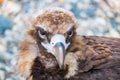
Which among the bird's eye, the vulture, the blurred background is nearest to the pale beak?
the vulture

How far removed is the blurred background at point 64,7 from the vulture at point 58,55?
129 centimetres

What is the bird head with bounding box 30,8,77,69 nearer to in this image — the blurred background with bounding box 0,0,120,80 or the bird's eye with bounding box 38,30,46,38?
the bird's eye with bounding box 38,30,46,38

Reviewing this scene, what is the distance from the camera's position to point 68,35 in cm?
474

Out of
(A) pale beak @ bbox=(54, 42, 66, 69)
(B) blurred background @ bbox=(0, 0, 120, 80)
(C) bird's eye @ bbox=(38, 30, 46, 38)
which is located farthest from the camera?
(B) blurred background @ bbox=(0, 0, 120, 80)

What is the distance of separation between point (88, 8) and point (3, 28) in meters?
0.87

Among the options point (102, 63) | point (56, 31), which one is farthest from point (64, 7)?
point (56, 31)

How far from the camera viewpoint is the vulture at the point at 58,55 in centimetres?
469

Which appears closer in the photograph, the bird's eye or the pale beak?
the pale beak

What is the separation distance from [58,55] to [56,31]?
171 millimetres

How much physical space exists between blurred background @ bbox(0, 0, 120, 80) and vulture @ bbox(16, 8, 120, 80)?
129cm

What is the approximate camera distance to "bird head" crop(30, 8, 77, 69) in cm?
461

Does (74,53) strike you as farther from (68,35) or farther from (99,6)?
(99,6)

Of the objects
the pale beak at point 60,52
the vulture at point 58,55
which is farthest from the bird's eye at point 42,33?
the pale beak at point 60,52

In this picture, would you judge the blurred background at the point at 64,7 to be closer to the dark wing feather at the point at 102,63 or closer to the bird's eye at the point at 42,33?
the dark wing feather at the point at 102,63
